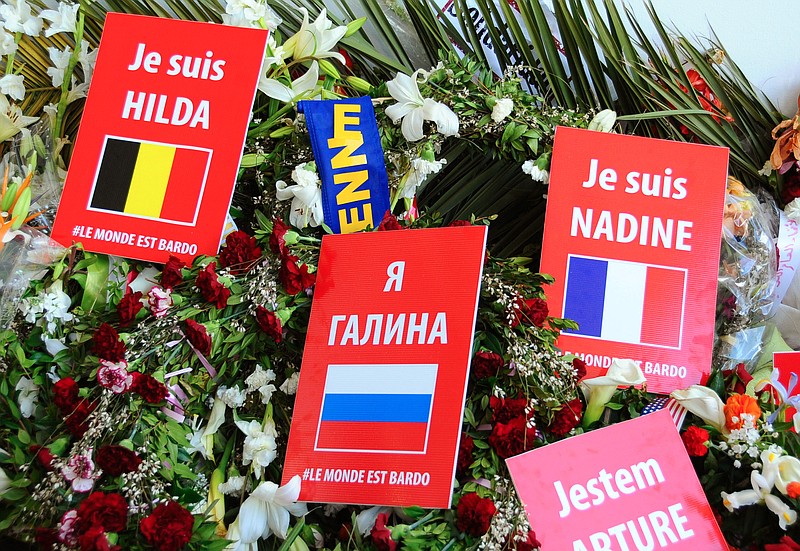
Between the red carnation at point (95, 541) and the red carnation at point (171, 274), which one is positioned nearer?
the red carnation at point (95, 541)

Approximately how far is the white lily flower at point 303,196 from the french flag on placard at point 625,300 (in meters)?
0.40

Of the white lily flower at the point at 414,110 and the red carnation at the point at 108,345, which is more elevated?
the white lily flower at the point at 414,110

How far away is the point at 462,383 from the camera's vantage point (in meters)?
0.94

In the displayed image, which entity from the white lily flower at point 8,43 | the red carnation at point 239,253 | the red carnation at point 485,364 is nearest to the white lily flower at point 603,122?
the red carnation at point 485,364

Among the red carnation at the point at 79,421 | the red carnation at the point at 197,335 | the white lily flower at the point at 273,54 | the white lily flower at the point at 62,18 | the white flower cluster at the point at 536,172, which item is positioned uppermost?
the white lily flower at the point at 62,18

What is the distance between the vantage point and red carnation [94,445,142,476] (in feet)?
2.98

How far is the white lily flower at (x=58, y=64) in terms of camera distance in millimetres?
1323

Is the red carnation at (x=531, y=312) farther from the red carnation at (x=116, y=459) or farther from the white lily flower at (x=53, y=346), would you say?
the white lily flower at (x=53, y=346)

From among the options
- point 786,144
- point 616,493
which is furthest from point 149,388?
point 786,144

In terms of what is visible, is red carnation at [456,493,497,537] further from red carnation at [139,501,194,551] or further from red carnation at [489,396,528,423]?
red carnation at [139,501,194,551]

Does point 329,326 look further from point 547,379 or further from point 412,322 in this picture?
point 547,379

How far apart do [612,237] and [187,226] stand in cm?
65

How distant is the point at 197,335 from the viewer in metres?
1.00

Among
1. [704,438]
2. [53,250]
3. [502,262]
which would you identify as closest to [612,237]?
[502,262]
